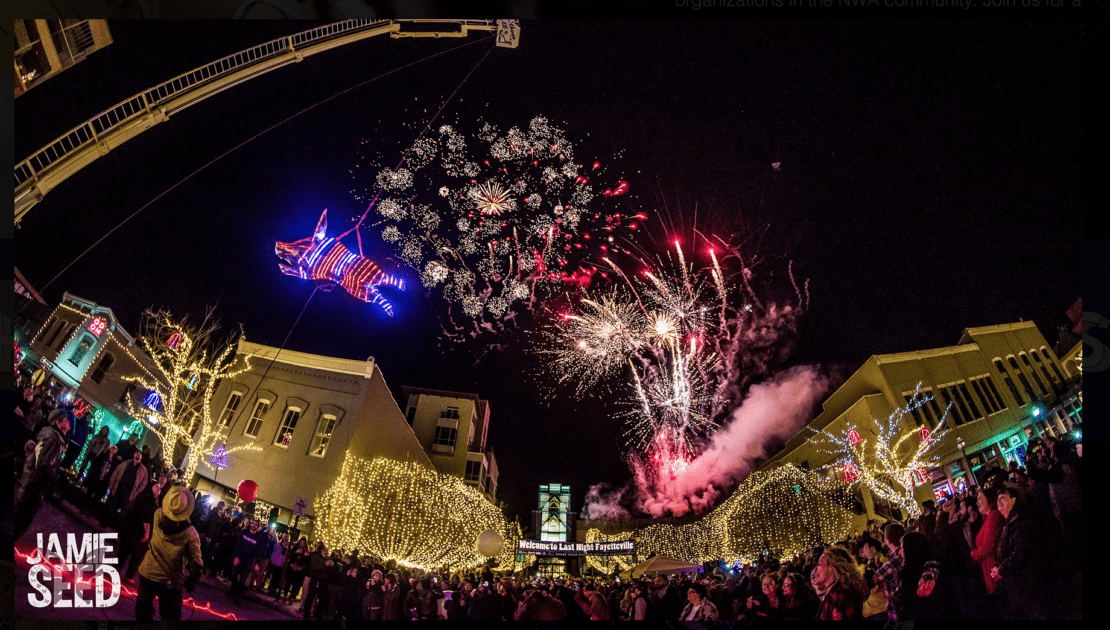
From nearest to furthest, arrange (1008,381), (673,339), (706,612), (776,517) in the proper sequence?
(706,612)
(1008,381)
(673,339)
(776,517)

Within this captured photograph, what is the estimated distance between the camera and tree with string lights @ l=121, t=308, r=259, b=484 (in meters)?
6.70

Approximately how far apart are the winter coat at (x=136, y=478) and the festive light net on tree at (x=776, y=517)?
5.39 metres

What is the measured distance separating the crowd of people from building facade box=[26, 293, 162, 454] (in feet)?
0.94

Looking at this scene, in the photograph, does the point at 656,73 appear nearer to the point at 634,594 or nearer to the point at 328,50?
the point at 328,50

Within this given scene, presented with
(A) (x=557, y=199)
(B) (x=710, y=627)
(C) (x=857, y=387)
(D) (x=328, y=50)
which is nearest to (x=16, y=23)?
(D) (x=328, y=50)

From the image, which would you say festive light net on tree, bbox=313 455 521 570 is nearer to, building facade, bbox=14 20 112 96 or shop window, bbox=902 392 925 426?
shop window, bbox=902 392 925 426

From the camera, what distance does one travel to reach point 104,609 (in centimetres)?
577

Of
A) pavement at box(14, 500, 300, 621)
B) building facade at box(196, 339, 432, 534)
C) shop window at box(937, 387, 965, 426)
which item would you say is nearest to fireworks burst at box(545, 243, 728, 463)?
building facade at box(196, 339, 432, 534)

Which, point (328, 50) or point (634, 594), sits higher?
point (328, 50)

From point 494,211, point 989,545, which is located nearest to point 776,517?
point 989,545

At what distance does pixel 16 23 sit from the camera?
6.36 meters

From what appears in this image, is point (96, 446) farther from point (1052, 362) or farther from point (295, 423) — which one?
point (1052, 362)

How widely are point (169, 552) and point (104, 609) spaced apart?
93cm

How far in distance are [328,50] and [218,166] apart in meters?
2.08
